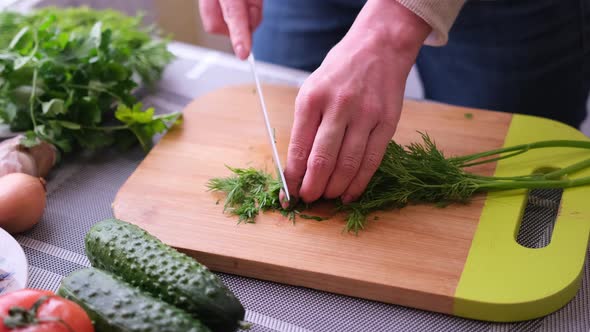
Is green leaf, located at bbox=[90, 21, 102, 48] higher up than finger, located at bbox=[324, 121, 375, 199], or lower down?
higher up

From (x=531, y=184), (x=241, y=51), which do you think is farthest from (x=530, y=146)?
(x=241, y=51)

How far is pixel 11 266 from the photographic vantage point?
1209 mm

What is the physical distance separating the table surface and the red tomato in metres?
0.35

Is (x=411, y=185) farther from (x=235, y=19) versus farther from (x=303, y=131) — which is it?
(x=235, y=19)

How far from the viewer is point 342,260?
1.25 metres

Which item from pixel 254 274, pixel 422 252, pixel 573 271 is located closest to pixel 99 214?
pixel 254 274

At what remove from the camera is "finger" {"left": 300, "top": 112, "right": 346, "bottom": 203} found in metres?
1.30

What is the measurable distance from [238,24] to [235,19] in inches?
0.8

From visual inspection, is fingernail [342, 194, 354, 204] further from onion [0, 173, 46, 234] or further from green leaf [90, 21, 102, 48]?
green leaf [90, 21, 102, 48]

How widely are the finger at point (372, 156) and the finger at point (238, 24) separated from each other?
1.31ft

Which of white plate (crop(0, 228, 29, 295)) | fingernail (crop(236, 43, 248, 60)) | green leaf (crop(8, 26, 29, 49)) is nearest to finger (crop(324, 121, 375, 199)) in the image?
fingernail (crop(236, 43, 248, 60))

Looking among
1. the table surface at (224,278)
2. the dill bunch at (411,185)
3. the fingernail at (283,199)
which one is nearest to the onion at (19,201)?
the table surface at (224,278)

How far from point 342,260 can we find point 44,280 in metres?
0.62

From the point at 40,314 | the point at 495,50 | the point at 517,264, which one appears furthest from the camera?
the point at 495,50
